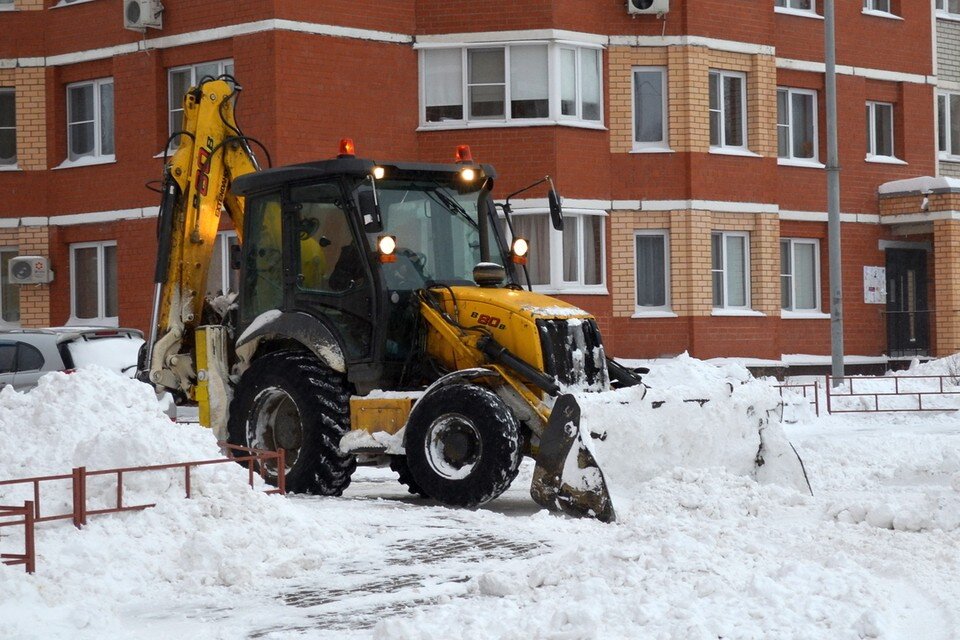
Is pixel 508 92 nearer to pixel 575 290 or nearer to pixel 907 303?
pixel 575 290

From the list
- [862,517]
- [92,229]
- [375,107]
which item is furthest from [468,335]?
[92,229]

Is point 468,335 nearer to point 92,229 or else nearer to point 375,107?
point 375,107

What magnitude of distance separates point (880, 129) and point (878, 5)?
263 cm

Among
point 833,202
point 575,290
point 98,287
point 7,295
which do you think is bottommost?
point 575,290

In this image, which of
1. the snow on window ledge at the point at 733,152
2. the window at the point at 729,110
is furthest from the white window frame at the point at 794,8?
the snow on window ledge at the point at 733,152

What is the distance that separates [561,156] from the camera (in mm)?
26656

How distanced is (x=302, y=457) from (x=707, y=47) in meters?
16.6

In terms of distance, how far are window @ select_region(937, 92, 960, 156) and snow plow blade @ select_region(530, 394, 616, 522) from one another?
2470cm

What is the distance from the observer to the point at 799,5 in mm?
31219

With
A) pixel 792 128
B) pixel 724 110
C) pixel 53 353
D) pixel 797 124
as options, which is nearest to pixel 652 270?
pixel 724 110

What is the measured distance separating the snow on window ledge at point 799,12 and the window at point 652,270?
5752 millimetres

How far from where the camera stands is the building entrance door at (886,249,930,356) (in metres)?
32.5

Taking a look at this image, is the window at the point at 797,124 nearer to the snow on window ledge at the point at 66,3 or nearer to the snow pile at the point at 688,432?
the snow on window ledge at the point at 66,3

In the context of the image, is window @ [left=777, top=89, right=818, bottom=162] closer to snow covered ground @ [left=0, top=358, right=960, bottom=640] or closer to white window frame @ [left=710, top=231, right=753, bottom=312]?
white window frame @ [left=710, top=231, right=753, bottom=312]
